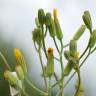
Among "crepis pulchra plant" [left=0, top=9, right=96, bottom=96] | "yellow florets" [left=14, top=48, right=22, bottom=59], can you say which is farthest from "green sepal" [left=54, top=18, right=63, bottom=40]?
"yellow florets" [left=14, top=48, right=22, bottom=59]

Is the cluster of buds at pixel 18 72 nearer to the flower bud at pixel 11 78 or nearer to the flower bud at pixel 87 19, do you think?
the flower bud at pixel 11 78

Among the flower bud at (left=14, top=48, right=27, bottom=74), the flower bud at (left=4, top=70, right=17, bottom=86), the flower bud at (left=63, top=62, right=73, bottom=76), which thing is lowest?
the flower bud at (left=63, top=62, right=73, bottom=76)

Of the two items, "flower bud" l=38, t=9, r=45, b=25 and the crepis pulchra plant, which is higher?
"flower bud" l=38, t=9, r=45, b=25

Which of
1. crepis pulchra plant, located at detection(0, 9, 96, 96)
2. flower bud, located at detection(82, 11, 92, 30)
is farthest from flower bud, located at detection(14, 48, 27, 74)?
flower bud, located at detection(82, 11, 92, 30)

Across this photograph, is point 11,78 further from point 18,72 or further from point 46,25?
point 46,25

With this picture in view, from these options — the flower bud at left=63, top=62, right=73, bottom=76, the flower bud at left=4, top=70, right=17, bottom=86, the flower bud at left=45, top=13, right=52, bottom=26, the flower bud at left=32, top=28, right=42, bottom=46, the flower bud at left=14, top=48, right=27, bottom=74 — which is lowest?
the flower bud at left=63, top=62, right=73, bottom=76

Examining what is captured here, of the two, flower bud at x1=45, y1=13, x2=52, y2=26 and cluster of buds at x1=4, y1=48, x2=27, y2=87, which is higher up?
flower bud at x1=45, y1=13, x2=52, y2=26

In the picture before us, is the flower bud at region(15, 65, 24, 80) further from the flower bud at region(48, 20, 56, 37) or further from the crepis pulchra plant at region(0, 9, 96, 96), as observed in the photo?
the flower bud at region(48, 20, 56, 37)

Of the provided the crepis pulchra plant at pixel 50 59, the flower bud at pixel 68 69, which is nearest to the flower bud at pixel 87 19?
the crepis pulchra plant at pixel 50 59

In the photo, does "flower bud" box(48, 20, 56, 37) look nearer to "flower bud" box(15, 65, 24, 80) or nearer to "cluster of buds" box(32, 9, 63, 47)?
"cluster of buds" box(32, 9, 63, 47)

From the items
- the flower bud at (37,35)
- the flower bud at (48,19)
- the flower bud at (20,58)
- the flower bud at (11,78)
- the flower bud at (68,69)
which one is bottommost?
the flower bud at (68,69)

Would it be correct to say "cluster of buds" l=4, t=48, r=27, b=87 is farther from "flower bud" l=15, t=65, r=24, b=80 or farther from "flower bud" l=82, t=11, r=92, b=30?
"flower bud" l=82, t=11, r=92, b=30

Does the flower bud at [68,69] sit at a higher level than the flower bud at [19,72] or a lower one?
lower
